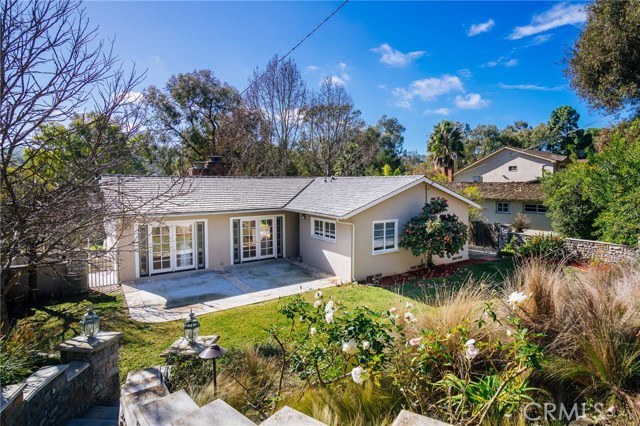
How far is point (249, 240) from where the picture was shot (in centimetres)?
1642

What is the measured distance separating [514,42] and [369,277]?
42.7 ft

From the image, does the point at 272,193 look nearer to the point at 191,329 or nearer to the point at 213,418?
the point at 191,329

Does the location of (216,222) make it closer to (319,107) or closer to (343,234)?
(343,234)

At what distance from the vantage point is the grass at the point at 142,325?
24.3 feet

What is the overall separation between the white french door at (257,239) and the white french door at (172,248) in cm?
237

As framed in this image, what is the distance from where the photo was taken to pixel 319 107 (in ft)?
118

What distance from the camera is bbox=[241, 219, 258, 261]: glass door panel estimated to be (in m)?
16.2

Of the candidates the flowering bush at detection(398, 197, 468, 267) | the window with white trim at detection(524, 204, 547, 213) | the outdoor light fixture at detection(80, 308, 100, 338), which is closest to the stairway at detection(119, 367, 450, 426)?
the outdoor light fixture at detection(80, 308, 100, 338)

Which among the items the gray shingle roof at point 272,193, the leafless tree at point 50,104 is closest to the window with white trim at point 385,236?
the gray shingle roof at point 272,193

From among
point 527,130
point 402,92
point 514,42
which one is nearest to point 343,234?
point 514,42

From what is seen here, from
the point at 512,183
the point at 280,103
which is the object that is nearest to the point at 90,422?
the point at 512,183

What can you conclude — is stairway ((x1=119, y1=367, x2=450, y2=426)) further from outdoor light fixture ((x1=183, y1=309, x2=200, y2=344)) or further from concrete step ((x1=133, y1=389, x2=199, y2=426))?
outdoor light fixture ((x1=183, y1=309, x2=200, y2=344))

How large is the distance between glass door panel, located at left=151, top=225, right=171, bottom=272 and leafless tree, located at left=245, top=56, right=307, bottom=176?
22.0 meters

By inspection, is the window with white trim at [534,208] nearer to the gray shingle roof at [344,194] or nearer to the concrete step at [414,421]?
the gray shingle roof at [344,194]
